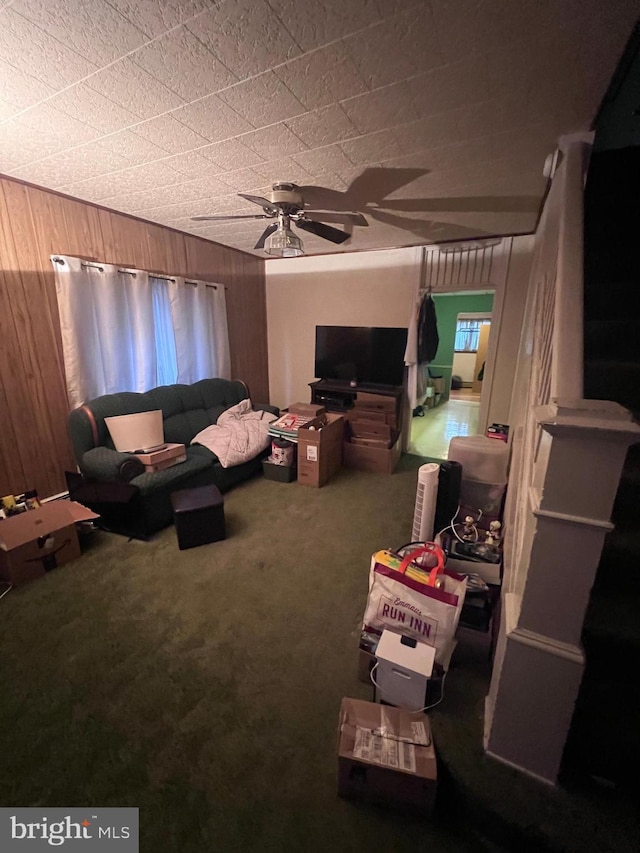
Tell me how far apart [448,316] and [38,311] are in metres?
7.31

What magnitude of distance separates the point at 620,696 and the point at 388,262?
4154mm

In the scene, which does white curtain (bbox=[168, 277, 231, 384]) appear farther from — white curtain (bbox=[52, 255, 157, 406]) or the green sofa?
the green sofa

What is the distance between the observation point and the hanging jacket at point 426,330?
12.9 ft

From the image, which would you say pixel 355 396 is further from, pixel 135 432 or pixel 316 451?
pixel 135 432

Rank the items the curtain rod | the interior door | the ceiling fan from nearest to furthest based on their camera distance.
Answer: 1. the ceiling fan
2. the curtain rod
3. the interior door

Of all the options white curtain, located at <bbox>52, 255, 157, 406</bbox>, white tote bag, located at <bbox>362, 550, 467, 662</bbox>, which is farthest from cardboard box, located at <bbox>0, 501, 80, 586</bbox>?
white tote bag, located at <bbox>362, 550, 467, 662</bbox>

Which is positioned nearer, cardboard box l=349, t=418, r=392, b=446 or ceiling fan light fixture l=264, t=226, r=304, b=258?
ceiling fan light fixture l=264, t=226, r=304, b=258

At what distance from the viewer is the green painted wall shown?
7457mm

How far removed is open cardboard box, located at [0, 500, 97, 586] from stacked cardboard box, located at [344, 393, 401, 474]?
8.37 feet

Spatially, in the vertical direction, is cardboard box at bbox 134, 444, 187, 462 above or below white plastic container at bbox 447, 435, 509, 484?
below

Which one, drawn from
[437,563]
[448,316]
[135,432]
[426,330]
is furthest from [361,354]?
[448,316]

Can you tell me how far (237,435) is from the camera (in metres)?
3.50

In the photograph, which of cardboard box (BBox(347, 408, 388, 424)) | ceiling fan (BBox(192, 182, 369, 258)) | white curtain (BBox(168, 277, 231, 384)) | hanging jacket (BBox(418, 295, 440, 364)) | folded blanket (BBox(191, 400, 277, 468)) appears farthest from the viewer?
hanging jacket (BBox(418, 295, 440, 364))

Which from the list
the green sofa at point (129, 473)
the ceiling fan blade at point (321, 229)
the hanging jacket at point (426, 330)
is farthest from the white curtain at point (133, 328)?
the hanging jacket at point (426, 330)
